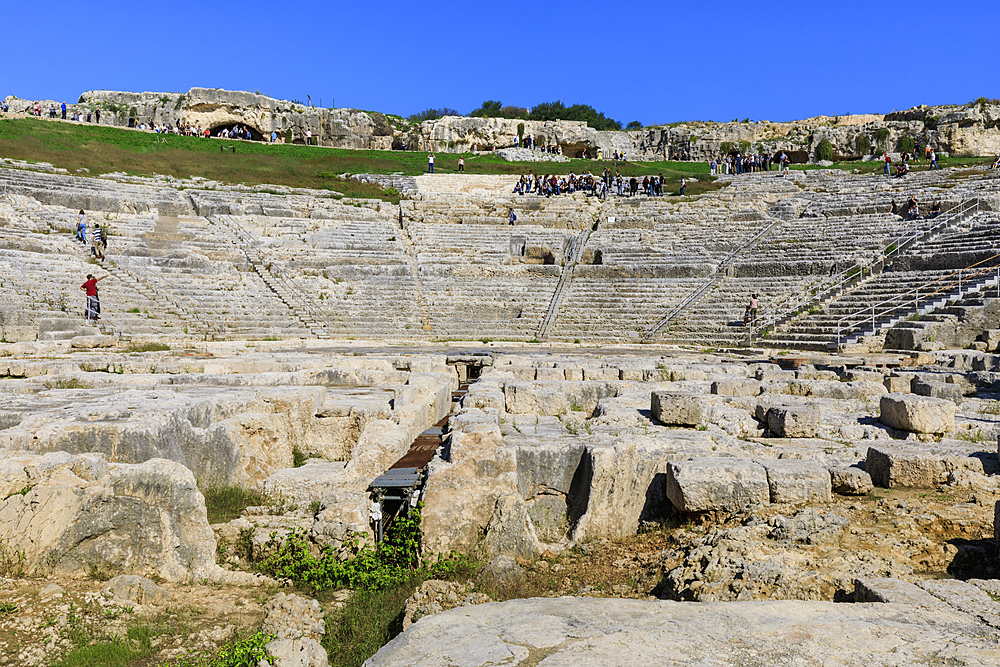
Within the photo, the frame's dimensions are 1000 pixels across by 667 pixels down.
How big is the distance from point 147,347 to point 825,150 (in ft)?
138

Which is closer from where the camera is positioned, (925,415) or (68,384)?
(925,415)

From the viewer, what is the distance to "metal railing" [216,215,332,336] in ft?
68.3

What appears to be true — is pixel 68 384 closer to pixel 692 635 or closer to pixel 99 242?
pixel 692 635

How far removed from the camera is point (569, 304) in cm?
2250

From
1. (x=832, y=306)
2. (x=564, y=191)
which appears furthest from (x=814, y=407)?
(x=564, y=191)

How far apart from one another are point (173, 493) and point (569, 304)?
18.7 m

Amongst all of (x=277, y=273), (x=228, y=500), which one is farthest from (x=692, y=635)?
(x=277, y=273)

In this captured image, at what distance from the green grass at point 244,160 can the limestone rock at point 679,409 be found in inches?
1063

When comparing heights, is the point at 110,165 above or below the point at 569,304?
above

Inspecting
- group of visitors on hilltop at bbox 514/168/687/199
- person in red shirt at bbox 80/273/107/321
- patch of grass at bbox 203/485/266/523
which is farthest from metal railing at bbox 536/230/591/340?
patch of grass at bbox 203/485/266/523

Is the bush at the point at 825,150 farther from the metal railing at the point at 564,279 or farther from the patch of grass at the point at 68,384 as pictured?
the patch of grass at the point at 68,384

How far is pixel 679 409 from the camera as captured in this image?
280 inches

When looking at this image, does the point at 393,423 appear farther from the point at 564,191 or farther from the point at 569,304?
the point at 564,191

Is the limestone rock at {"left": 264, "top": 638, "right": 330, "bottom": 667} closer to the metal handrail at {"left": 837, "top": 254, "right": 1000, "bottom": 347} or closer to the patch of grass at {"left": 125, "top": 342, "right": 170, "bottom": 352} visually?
the patch of grass at {"left": 125, "top": 342, "right": 170, "bottom": 352}
